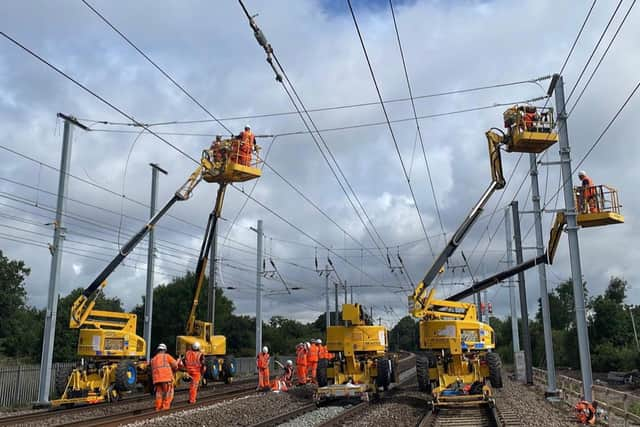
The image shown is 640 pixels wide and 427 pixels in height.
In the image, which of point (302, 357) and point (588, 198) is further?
point (302, 357)

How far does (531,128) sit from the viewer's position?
789 inches

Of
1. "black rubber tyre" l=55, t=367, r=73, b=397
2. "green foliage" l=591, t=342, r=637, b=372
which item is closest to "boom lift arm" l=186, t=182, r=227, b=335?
"black rubber tyre" l=55, t=367, r=73, b=397

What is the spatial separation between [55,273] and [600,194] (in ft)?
58.3

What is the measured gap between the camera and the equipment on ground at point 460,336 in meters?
18.5

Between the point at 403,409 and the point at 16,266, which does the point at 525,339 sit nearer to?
the point at 403,409

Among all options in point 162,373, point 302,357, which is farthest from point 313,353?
point 162,373

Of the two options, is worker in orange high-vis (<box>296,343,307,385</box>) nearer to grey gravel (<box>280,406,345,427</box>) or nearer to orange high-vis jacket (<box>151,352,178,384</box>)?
grey gravel (<box>280,406,345,427</box>)

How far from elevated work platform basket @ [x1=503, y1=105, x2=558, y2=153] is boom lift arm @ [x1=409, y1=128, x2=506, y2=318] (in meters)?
1.56

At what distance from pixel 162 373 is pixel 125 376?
15.9ft

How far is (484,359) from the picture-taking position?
19.5 meters

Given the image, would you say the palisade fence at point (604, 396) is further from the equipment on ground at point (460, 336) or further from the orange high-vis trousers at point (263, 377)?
the orange high-vis trousers at point (263, 377)

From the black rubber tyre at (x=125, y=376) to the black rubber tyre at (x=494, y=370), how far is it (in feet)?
37.9

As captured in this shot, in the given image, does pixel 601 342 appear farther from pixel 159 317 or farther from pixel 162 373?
pixel 162 373

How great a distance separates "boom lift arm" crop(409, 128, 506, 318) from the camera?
20.8 m
